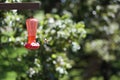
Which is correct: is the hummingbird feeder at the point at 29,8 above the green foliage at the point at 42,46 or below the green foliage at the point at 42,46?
above

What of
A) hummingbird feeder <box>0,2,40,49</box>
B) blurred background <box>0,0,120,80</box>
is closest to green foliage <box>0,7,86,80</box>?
blurred background <box>0,0,120,80</box>

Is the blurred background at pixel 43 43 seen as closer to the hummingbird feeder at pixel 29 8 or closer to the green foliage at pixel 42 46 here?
the green foliage at pixel 42 46

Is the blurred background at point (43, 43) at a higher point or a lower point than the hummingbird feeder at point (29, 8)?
lower

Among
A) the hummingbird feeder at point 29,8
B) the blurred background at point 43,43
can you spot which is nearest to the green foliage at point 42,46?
the blurred background at point 43,43

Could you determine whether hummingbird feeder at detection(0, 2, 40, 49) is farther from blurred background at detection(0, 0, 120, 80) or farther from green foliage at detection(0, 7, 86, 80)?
green foliage at detection(0, 7, 86, 80)

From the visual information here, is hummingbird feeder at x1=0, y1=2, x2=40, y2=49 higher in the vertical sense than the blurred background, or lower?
higher

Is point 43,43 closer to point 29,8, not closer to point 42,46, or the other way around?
point 42,46

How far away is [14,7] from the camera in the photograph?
445 centimetres

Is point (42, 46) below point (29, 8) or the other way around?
below

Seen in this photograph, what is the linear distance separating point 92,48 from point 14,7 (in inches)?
205

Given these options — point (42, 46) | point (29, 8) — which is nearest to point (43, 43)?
point (42, 46)

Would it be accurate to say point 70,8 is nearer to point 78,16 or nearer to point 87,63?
point 78,16

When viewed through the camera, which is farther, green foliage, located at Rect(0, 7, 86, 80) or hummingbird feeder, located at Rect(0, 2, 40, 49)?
green foliage, located at Rect(0, 7, 86, 80)

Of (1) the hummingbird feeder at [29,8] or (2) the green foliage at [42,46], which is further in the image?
(2) the green foliage at [42,46]
